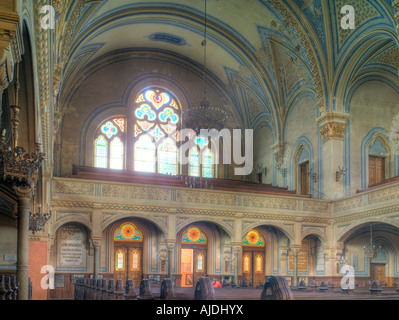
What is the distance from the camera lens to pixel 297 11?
20078 mm

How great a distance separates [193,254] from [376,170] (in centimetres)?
896

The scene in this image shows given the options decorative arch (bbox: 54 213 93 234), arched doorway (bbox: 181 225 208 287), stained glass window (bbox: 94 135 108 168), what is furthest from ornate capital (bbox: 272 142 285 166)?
decorative arch (bbox: 54 213 93 234)

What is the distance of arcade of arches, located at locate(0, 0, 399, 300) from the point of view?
17844 mm

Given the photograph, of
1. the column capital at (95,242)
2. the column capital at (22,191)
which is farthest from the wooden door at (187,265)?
the column capital at (22,191)

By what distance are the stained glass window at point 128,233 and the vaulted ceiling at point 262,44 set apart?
612cm

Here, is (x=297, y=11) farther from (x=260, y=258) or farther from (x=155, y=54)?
(x=260, y=258)

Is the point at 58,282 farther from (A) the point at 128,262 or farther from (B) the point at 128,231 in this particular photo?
(B) the point at 128,231

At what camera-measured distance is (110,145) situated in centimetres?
2403

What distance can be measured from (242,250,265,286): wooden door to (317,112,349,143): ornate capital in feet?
20.8

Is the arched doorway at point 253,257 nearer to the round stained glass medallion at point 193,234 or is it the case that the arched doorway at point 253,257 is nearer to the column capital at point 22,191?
the round stained glass medallion at point 193,234

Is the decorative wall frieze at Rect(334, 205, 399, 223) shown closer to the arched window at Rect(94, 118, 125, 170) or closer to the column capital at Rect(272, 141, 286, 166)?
the column capital at Rect(272, 141, 286, 166)

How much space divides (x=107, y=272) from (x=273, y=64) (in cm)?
1220

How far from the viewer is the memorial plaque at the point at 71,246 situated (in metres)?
18.8
